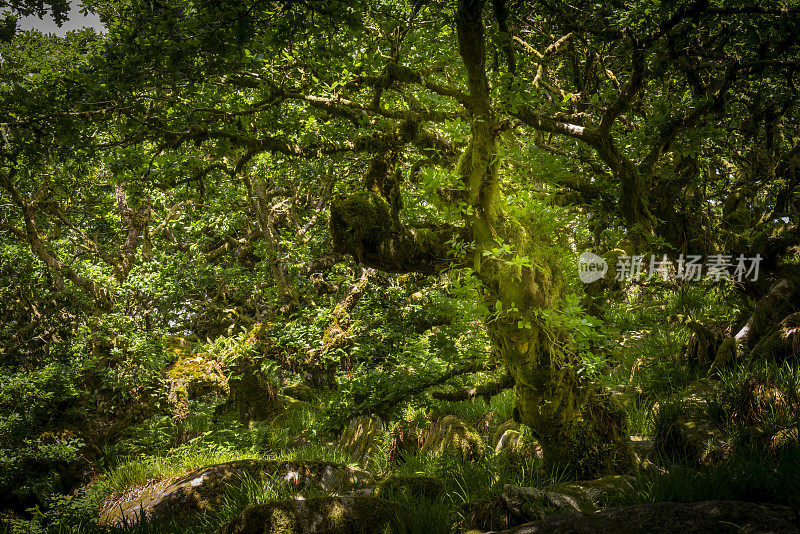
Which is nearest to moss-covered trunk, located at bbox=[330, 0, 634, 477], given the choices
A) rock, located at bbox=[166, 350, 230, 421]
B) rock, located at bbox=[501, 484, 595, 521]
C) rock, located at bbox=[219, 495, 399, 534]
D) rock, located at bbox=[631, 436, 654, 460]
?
rock, located at bbox=[631, 436, 654, 460]

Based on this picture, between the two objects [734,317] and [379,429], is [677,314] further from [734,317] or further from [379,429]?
[379,429]

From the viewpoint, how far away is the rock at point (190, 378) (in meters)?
7.30

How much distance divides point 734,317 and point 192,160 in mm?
9103

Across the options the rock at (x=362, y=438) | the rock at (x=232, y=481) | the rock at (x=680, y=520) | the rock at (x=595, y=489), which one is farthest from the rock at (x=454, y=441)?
the rock at (x=680, y=520)

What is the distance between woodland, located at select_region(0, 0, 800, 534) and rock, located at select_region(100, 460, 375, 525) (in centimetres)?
4

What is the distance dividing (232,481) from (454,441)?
9.97 feet

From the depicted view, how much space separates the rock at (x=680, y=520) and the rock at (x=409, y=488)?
1265 millimetres

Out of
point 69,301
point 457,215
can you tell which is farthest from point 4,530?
point 457,215

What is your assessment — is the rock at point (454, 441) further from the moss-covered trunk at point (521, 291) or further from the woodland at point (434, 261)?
the moss-covered trunk at point (521, 291)

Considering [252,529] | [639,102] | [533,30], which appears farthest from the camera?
[533,30]

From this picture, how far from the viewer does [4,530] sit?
17.7 feet

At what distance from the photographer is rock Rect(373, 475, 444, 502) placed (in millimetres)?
3322

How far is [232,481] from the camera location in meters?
4.53

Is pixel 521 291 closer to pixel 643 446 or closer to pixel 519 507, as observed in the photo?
pixel 519 507
